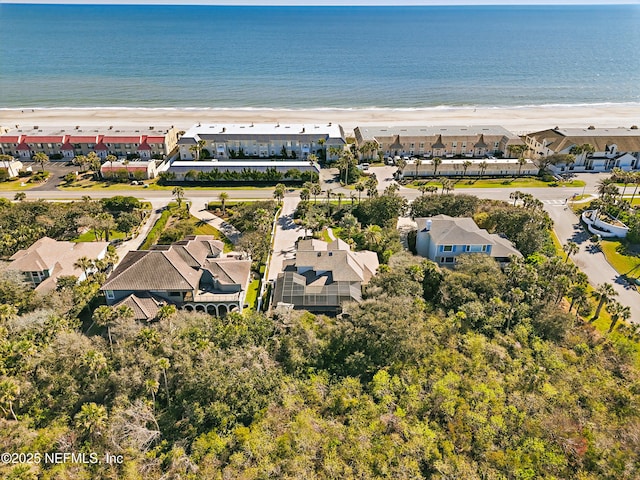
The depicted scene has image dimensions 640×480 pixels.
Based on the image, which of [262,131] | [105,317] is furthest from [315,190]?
[105,317]

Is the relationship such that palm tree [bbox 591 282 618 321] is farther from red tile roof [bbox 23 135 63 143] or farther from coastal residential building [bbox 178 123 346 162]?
red tile roof [bbox 23 135 63 143]

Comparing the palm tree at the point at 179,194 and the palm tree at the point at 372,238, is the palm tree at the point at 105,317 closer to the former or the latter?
the palm tree at the point at 372,238

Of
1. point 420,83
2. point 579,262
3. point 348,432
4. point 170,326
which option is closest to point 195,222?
point 170,326

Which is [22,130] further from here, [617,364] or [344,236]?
[617,364]

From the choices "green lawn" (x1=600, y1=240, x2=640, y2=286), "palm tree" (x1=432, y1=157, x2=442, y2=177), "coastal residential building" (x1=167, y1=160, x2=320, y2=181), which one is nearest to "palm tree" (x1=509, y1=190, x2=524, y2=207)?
"green lawn" (x1=600, y1=240, x2=640, y2=286)

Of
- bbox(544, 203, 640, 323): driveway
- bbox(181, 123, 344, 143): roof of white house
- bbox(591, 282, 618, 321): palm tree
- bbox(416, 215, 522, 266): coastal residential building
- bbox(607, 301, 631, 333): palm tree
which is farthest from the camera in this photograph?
bbox(181, 123, 344, 143): roof of white house

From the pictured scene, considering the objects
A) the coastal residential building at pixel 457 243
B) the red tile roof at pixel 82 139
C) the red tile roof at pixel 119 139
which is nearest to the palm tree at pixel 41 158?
the red tile roof at pixel 82 139
